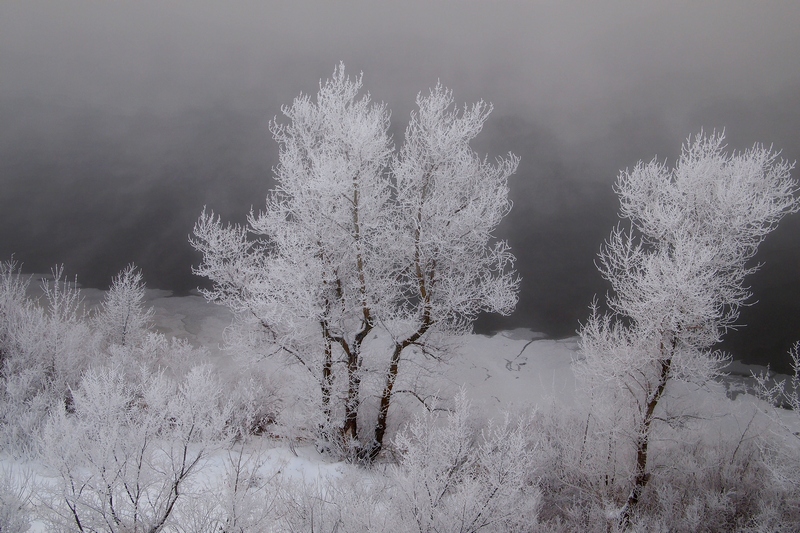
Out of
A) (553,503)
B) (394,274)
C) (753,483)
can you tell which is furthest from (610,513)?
(394,274)

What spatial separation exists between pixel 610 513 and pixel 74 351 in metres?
12.4

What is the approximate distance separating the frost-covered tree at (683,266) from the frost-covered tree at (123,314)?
45.6ft

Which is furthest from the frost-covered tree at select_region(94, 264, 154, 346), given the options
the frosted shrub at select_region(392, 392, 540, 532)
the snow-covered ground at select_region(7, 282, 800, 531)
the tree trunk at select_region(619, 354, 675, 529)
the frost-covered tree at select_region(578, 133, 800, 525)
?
the tree trunk at select_region(619, 354, 675, 529)

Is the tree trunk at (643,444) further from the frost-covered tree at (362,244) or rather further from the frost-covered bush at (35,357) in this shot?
the frost-covered bush at (35,357)

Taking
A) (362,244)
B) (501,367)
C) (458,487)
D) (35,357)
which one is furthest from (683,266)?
(35,357)

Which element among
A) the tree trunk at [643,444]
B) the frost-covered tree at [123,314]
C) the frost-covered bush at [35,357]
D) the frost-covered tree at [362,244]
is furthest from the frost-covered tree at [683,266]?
the frost-covered tree at [123,314]

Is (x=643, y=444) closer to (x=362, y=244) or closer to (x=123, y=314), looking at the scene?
(x=362, y=244)

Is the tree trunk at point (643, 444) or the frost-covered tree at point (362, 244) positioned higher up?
the frost-covered tree at point (362, 244)

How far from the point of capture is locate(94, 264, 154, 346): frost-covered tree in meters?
15.4

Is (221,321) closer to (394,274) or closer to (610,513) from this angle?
(394,274)

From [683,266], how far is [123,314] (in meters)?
15.9

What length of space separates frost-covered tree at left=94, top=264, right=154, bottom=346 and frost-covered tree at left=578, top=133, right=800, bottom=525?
13886 mm

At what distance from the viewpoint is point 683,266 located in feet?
22.6

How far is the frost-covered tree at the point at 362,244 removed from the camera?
26.6 ft
